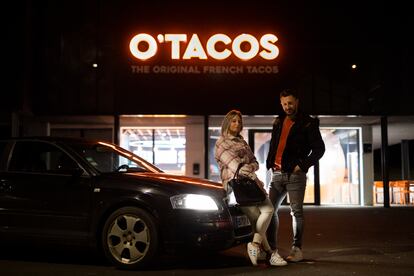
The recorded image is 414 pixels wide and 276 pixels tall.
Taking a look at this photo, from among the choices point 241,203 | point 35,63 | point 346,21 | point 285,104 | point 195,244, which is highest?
point 346,21

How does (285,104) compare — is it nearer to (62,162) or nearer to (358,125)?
(62,162)

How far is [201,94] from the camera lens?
15344 millimetres

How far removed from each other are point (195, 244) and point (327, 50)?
11025 millimetres

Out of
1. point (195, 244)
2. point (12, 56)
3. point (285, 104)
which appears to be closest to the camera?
point (195, 244)

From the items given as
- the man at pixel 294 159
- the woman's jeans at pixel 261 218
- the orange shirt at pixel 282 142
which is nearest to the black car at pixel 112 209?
the woman's jeans at pixel 261 218

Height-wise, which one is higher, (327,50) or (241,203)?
(327,50)

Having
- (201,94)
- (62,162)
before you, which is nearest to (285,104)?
(62,162)

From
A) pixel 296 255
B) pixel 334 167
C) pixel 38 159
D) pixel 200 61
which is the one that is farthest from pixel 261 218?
pixel 334 167

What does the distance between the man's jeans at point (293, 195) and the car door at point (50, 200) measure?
2.12 metres

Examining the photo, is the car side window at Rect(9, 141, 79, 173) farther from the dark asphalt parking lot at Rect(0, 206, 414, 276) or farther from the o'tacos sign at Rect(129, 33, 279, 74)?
the o'tacos sign at Rect(129, 33, 279, 74)

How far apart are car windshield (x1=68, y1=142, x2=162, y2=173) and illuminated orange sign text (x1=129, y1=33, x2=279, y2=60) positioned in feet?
26.6

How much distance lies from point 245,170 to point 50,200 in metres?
2.20

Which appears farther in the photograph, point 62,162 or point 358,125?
point 358,125

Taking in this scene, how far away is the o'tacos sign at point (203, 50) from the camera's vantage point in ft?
49.9
